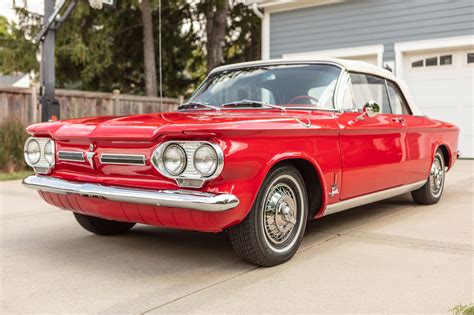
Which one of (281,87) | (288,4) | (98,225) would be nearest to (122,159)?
(98,225)

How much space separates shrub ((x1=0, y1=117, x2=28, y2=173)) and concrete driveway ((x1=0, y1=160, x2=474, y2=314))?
500cm

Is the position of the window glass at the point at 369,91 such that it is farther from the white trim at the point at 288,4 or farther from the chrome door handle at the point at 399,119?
the white trim at the point at 288,4

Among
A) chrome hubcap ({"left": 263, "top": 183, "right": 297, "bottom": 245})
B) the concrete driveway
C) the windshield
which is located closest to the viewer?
the concrete driveway

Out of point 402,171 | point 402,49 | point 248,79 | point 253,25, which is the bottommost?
point 402,171

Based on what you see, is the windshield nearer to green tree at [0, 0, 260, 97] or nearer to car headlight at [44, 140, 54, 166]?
car headlight at [44, 140, 54, 166]

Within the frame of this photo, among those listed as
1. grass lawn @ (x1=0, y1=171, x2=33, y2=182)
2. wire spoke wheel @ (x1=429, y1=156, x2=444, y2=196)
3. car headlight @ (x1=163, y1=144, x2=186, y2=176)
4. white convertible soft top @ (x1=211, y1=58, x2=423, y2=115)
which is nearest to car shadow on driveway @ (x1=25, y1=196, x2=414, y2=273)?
car headlight @ (x1=163, y1=144, x2=186, y2=176)

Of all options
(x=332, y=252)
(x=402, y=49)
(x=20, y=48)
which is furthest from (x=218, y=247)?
(x=20, y=48)

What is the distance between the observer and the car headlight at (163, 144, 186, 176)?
127 inches

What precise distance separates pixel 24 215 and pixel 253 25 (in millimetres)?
13976

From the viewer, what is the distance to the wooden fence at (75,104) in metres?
10.8

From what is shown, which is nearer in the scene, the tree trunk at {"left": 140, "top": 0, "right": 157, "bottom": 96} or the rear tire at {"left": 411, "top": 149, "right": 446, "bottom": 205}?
the rear tire at {"left": 411, "top": 149, "right": 446, "bottom": 205}

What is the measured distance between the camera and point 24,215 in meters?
5.71

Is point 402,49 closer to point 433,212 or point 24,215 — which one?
point 433,212

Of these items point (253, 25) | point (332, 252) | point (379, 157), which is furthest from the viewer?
point (253, 25)
